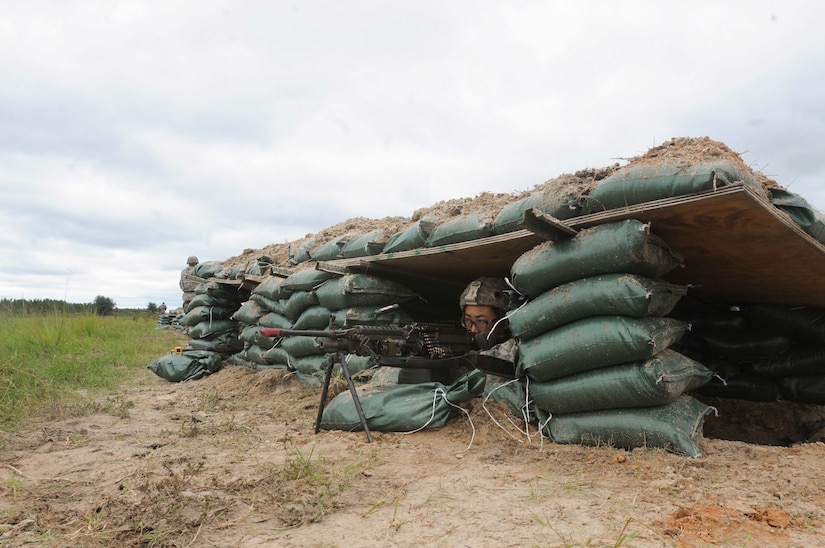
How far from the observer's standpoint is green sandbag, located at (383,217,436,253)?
14.9 ft

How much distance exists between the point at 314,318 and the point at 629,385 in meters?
3.79

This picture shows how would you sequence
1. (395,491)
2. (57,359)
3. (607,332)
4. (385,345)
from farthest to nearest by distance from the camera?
(57,359), (385,345), (607,332), (395,491)

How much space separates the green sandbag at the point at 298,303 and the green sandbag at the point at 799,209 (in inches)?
176

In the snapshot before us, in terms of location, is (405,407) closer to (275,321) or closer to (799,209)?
(799,209)

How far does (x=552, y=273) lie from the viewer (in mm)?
3461

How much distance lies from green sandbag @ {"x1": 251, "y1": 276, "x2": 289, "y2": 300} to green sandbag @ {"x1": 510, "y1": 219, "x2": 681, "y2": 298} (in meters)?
3.86

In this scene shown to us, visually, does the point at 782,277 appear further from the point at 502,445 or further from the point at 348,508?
the point at 348,508

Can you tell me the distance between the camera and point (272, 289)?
687 centimetres

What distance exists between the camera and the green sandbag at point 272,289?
6.65 m

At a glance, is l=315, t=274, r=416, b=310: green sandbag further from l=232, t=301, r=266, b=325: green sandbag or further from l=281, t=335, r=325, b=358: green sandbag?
l=232, t=301, r=266, b=325: green sandbag

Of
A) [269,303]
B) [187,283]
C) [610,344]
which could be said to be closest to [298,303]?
[269,303]

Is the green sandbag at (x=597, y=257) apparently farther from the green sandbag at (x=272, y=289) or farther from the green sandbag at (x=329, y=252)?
the green sandbag at (x=272, y=289)

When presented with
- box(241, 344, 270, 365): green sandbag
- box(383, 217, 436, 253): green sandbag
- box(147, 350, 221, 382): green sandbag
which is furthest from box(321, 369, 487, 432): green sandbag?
box(147, 350, 221, 382): green sandbag

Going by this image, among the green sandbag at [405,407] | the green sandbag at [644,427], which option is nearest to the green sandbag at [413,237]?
the green sandbag at [405,407]
